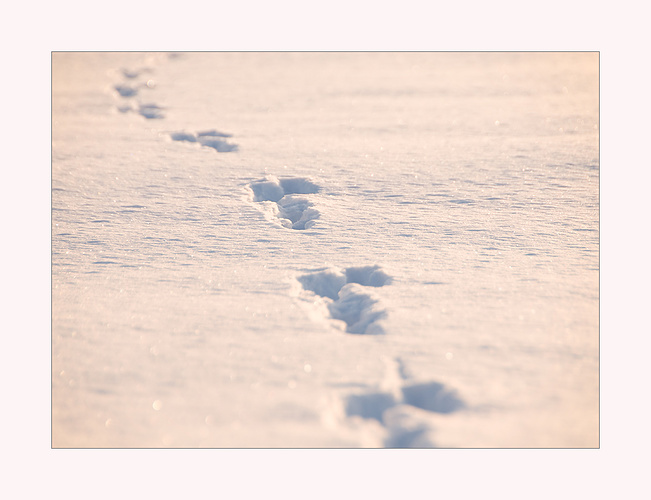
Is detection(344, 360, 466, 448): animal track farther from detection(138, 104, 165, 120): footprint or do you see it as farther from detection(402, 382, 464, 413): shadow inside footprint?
detection(138, 104, 165, 120): footprint

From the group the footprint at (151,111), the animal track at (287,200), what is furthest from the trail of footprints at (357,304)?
the footprint at (151,111)

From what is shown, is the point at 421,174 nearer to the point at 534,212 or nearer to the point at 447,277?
the point at 534,212

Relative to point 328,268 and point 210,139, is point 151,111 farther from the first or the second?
point 328,268

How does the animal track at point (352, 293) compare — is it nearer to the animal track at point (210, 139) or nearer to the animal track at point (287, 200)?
the animal track at point (287, 200)

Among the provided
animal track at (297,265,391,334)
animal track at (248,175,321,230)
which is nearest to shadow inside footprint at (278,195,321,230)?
animal track at (248,175,321,230)

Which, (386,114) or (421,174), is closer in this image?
(421,174)

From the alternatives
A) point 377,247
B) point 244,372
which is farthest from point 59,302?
point 377,247

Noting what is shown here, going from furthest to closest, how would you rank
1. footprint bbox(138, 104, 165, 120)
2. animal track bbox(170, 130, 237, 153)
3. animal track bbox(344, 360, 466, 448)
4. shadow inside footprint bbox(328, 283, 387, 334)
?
footprint bbox(138, 104, 165, 120)
animal track bbox(170, 130, 237, 153)
shadow inside footprint bbox(328, 283, 387, 334)
animal track bbox(344, 360, 466, 448)
